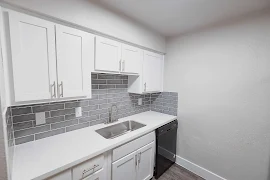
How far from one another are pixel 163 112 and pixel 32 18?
2267mm

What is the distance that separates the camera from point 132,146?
147 centimetres

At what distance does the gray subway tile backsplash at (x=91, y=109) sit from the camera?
1.20m

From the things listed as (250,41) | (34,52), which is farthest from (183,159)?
(34,52)

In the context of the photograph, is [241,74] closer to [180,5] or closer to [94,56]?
[180,5]

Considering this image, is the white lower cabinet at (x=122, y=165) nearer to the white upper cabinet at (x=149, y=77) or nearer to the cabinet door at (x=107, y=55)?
the white upper cabinet at (x=149, y=77)

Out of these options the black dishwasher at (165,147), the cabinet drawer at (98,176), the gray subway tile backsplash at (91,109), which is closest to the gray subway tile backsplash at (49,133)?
the gray subway tile backsplash at (91,109)

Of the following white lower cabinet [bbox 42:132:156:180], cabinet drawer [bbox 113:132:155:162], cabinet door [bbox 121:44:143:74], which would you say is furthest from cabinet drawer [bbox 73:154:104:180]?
cabinet door [bbox 121:44:143:74]

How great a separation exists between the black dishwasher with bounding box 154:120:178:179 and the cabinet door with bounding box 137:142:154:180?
10cm

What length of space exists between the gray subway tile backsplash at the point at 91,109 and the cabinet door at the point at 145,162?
0.67 meters

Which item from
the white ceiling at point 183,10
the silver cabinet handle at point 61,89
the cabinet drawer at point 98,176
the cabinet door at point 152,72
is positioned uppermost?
the white ceiling at point 183,10

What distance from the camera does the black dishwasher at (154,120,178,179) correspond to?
1827mm

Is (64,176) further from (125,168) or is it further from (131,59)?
(131,59)

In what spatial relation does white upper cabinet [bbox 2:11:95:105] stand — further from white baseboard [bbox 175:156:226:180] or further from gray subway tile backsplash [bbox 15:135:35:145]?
white baseboard [bbox 175:156:226:180]

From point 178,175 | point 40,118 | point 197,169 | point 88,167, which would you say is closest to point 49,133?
point 40,118
